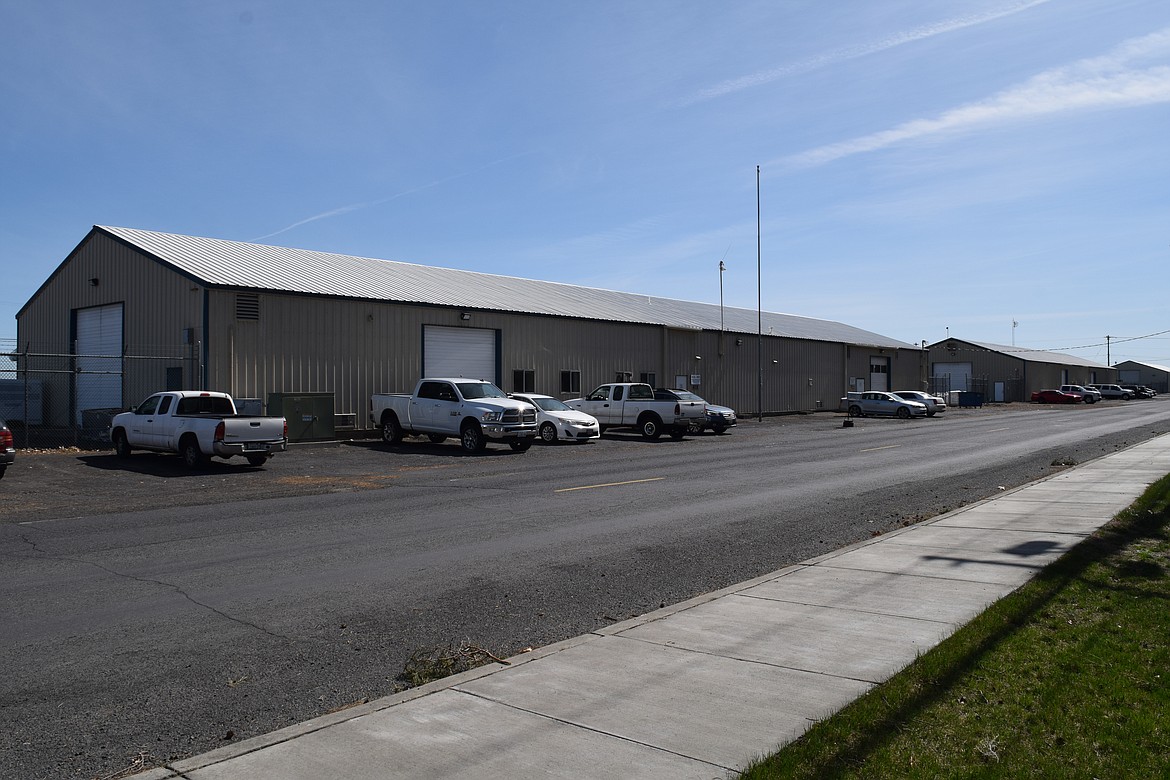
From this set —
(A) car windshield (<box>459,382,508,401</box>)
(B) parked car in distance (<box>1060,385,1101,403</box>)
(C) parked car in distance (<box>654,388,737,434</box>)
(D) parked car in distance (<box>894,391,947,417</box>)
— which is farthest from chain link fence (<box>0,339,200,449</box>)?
(B) parked car in distance (<box>1060,385,1101,403</box>)

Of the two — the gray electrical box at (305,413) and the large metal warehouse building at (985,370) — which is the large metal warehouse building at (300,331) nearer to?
the gray electrical box at (305,413)

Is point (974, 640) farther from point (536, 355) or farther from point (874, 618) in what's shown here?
point (536, 355)

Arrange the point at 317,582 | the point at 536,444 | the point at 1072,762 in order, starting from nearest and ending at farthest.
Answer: the point at 1072,762 < the point at 317,582 < the point at 536,444

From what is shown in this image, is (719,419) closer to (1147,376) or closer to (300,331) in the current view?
(300,331)

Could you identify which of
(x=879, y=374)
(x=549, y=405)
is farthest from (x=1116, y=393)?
(x=549, y=405)

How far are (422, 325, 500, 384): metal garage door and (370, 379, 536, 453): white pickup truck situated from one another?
4319 mm

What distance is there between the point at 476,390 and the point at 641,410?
761 centimetres

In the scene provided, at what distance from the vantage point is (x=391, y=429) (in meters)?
26.7

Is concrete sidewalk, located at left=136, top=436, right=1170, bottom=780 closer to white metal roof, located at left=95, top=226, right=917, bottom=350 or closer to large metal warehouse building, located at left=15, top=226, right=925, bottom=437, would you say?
large metal warehouse building, located at left=15, top=226, right=925, bottom=437

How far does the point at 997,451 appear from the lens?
2469 cm

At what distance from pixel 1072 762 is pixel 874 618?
2.78 meters

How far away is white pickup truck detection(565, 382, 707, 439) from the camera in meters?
30.6

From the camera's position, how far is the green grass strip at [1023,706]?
4145mm

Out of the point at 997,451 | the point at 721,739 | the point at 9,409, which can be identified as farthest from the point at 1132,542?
the point at 9,409
